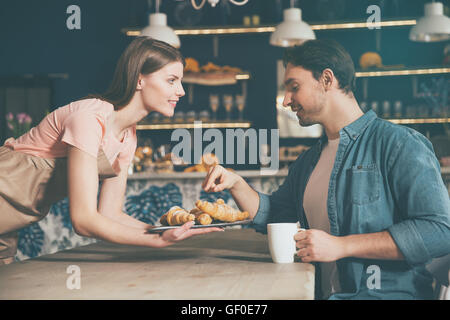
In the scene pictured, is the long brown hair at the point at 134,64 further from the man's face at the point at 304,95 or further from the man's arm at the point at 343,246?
the man's arm at the point at 343,246

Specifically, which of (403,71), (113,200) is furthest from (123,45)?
(113,200)

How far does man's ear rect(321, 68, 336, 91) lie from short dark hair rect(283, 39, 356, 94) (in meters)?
0.01

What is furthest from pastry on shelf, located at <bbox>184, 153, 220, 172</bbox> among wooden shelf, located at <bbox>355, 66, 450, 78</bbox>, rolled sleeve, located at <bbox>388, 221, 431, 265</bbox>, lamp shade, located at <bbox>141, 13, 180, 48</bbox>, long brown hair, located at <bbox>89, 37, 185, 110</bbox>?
rolled sleeve, located at <bbox>388, 221, 431, 265</bbox>

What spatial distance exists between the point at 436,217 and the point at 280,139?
494cm

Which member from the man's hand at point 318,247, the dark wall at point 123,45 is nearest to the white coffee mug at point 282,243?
the man's hand at point 318,247

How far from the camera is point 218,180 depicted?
1.84m

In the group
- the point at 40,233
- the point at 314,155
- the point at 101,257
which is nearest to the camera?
the point at 101,257

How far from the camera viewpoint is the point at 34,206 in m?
1.55

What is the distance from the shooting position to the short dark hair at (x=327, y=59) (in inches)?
69.1

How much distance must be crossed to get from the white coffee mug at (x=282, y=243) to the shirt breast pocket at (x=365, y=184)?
261mm

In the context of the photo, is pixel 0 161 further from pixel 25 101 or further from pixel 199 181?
pixel 25 101

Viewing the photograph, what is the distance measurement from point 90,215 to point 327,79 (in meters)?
0.89

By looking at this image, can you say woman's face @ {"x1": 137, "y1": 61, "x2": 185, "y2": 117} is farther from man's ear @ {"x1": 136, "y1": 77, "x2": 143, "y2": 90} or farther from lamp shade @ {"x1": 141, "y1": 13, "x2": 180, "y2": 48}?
lamp shade @ {"x1": 141, "y1": 13, "x2": 180, "y2": 48}
